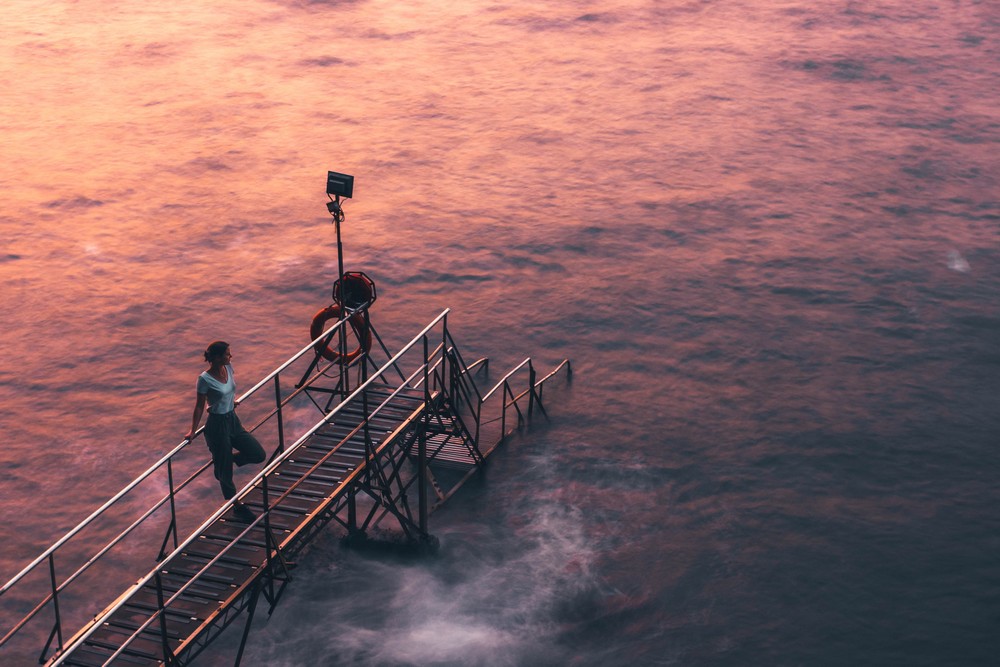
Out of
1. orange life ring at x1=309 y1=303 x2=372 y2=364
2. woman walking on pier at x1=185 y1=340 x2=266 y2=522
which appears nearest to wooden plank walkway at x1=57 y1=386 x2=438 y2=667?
woman walking on pier at x1=185 y1=340 x2=266 y2=522

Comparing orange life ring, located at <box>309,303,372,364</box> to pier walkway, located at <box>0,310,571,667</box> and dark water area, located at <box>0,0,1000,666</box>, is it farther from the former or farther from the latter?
dark water area, located at <box>0,0,1000,666</box>

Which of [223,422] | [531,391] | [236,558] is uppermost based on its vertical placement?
[223,422]

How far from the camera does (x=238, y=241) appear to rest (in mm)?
29438

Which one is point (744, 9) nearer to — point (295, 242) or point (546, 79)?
point (546, 79)

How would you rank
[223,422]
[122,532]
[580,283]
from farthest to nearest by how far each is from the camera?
[580,283] < [122,532] < [223,422]

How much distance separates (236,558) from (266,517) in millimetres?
894

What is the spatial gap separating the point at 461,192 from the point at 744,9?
22442 mm

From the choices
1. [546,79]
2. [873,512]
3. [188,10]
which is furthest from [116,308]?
[188,10]

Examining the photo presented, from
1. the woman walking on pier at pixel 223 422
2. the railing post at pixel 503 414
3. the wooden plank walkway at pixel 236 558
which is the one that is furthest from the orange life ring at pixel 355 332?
the railing post at pixel 503 414

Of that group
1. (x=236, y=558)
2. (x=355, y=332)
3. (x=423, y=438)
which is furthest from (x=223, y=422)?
(x=423, y=438)

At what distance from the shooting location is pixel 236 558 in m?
14.4

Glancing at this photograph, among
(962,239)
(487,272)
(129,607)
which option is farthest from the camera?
(962,239)

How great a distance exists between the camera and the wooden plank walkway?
1299 cm

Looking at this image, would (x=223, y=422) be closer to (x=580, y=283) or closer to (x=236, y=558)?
(x=236, y=558)
